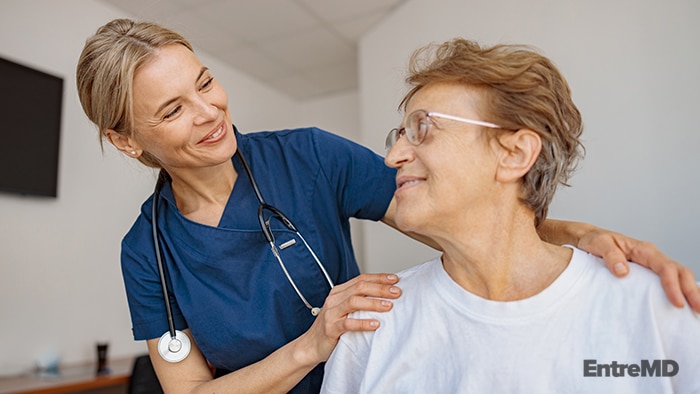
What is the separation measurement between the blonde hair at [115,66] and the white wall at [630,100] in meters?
1.25

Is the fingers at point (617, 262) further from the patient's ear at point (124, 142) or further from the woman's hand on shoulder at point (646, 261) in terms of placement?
the patient's ear at point (124, 142)

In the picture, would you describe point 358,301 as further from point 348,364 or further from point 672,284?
point 672,284

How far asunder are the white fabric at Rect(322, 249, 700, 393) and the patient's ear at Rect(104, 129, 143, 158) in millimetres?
648

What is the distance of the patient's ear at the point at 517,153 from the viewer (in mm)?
982

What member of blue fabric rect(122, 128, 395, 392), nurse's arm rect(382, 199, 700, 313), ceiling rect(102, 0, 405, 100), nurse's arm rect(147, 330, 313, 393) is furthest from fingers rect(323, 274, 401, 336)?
ceiling rect(102, 0, 405, 100)

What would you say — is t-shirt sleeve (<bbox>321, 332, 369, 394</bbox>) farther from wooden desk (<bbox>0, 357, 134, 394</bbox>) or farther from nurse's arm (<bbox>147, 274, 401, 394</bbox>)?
wooden desk (<bbox>0, 357, 134, 394</bbox>)

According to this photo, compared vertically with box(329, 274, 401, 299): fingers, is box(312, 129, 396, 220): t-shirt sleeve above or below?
above

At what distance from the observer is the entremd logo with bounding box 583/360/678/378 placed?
840 mm

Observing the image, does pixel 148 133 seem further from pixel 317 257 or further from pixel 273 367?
pixel 273 367

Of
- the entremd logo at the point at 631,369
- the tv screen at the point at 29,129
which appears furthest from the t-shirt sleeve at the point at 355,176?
the tv screen at the point at 29,129

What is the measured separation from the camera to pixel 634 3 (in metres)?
2.53

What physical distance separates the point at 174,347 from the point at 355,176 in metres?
0.57

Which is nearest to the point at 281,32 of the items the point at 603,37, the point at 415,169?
the point at 603,37

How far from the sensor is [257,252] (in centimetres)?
126
